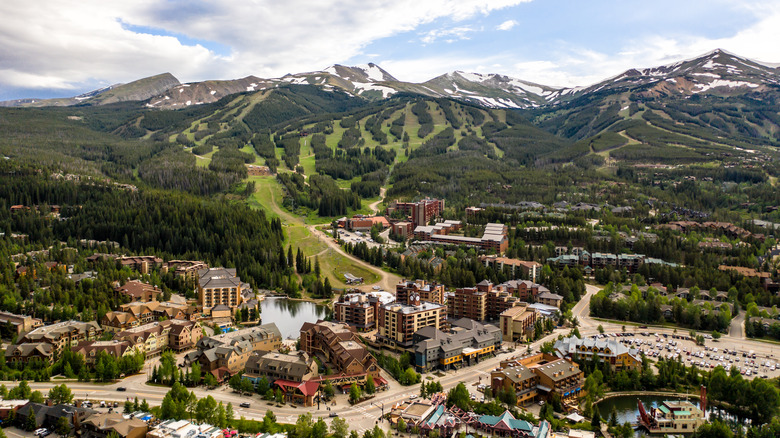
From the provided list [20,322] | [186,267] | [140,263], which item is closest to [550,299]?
[186,267]

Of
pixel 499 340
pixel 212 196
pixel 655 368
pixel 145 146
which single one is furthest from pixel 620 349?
pixel 145 146

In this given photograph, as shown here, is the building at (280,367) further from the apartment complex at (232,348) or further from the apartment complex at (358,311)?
the apartment complex at (358,311)

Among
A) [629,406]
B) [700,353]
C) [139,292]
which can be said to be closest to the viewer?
[629,406]

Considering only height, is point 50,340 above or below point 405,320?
below

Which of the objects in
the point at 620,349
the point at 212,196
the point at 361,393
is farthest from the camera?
the point at 212,196

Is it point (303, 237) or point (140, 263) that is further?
point (303, 237)

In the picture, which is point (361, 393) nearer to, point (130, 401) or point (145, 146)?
point (130, 401)

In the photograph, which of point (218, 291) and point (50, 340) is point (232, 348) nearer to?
point (50, 340)

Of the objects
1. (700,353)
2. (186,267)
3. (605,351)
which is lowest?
(700,353)
